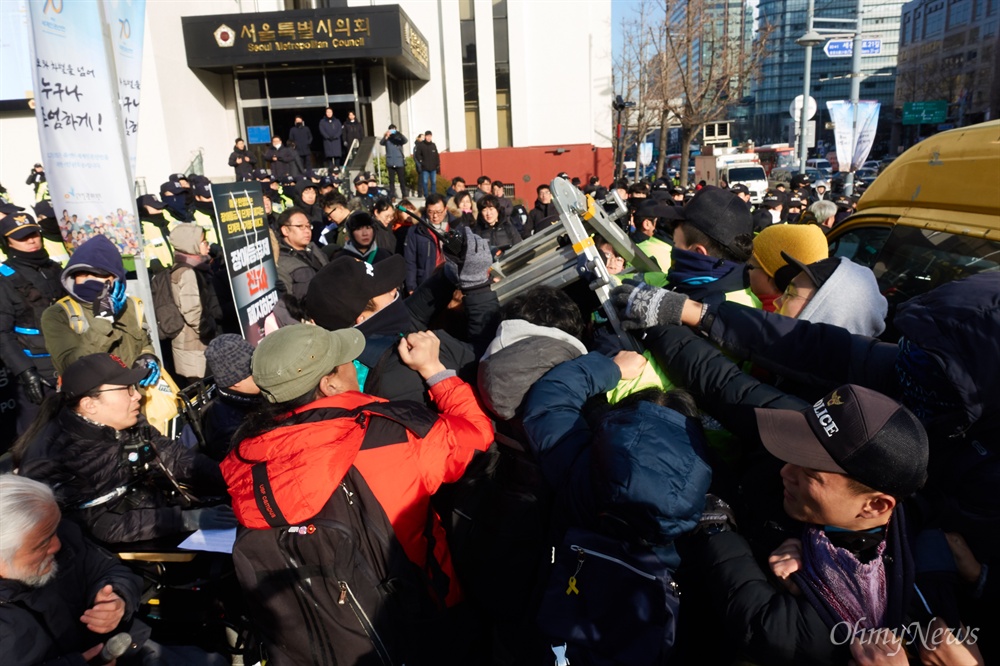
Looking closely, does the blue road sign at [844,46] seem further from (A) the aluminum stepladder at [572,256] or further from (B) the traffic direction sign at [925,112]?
(B) the traffic direction sign at [925,112]

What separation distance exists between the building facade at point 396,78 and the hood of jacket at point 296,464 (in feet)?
62.1

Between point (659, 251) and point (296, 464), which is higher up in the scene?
point (659, 251)

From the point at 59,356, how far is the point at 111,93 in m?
1.94

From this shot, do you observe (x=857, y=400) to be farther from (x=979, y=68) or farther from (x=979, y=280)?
(x=979, y=68)

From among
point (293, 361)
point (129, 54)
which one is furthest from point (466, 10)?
point (293, 361)

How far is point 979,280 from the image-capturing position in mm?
1658

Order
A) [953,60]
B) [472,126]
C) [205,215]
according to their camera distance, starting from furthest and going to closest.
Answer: [953,60], [472,126], [205,215]

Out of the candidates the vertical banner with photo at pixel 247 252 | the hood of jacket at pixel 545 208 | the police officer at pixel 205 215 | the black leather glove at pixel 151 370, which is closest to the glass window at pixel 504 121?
the hood of jacket at pixel 545 208

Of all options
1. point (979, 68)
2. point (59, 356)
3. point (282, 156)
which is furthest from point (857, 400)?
point (979, 68)

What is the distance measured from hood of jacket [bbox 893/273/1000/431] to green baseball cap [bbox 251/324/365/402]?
5.91 ft

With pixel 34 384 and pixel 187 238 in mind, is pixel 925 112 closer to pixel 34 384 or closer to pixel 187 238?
pixel 187 238

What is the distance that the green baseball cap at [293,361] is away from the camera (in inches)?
80.7

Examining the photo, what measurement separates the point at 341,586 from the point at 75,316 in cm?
336

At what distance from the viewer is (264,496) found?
1.90 meters
